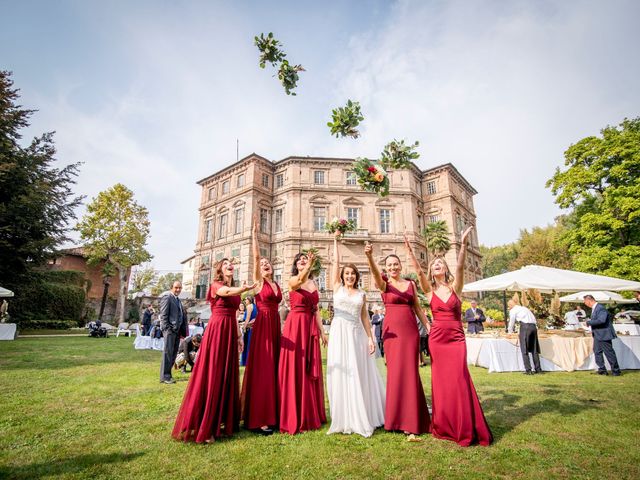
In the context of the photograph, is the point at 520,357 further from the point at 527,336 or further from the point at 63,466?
the point at 63,466

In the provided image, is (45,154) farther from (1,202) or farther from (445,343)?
(445,343)

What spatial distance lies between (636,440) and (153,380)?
8.45 meters

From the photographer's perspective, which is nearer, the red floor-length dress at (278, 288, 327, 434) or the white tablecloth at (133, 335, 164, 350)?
the red floor-length dress at (278, 288, 327, 434)

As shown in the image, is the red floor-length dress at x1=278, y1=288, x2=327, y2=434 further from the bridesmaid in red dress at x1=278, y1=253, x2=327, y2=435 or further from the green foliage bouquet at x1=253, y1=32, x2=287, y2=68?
the green foliage bouquet at x1=253, y1=32, x2=287, y2=68

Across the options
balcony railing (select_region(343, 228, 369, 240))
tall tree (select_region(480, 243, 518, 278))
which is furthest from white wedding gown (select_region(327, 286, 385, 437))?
tall tree (select_region(480, 243, 518, 278))

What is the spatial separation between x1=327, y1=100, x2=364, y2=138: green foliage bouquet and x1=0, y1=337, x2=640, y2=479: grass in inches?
157

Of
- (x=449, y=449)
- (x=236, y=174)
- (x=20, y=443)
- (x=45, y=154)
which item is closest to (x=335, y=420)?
(x=449, y=449)

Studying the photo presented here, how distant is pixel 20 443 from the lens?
3.62m

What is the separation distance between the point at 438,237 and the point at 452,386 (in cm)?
3336

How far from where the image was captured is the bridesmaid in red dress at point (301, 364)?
418 cm

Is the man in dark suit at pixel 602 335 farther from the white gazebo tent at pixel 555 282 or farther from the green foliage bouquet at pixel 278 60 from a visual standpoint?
the green foliage bouquet at pixel 278 60

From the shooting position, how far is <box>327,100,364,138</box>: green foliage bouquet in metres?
4.54

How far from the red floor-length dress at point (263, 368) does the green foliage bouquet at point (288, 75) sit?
9.15 ft

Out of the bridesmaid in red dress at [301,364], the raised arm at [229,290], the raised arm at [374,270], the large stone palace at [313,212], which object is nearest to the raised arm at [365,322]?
the raised arm at [374,270]
